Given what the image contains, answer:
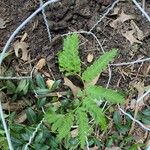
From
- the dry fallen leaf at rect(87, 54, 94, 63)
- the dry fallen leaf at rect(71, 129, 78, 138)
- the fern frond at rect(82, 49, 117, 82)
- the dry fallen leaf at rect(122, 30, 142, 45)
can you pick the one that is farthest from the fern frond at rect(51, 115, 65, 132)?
the dry fallen leaf at rect(122, 30, 142, 45)

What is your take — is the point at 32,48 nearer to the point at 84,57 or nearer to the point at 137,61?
the point at 84,57

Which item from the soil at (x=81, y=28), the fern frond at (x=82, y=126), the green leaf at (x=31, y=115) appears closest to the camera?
the fern frond at (x=82, y=126)

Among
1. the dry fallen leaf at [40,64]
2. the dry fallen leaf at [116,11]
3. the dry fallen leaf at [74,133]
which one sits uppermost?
the dry fallen leaf at [116,11]

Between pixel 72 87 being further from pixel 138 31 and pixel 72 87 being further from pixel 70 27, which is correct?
pixel 138 31

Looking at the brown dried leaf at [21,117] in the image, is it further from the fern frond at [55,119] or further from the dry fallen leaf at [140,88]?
the dry fallen leaf at [140,88]

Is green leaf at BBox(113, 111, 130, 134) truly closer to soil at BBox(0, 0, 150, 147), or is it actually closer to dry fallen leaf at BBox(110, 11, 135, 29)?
soil at BBox(0, 0, 150, 147)

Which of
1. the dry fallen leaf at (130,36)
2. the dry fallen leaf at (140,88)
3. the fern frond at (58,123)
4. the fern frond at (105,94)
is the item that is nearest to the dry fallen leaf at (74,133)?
the fern frond at (58,123)

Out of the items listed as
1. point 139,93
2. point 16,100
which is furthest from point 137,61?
point 16,100

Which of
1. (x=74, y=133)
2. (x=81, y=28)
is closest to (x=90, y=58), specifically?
(x=81, y=28)
